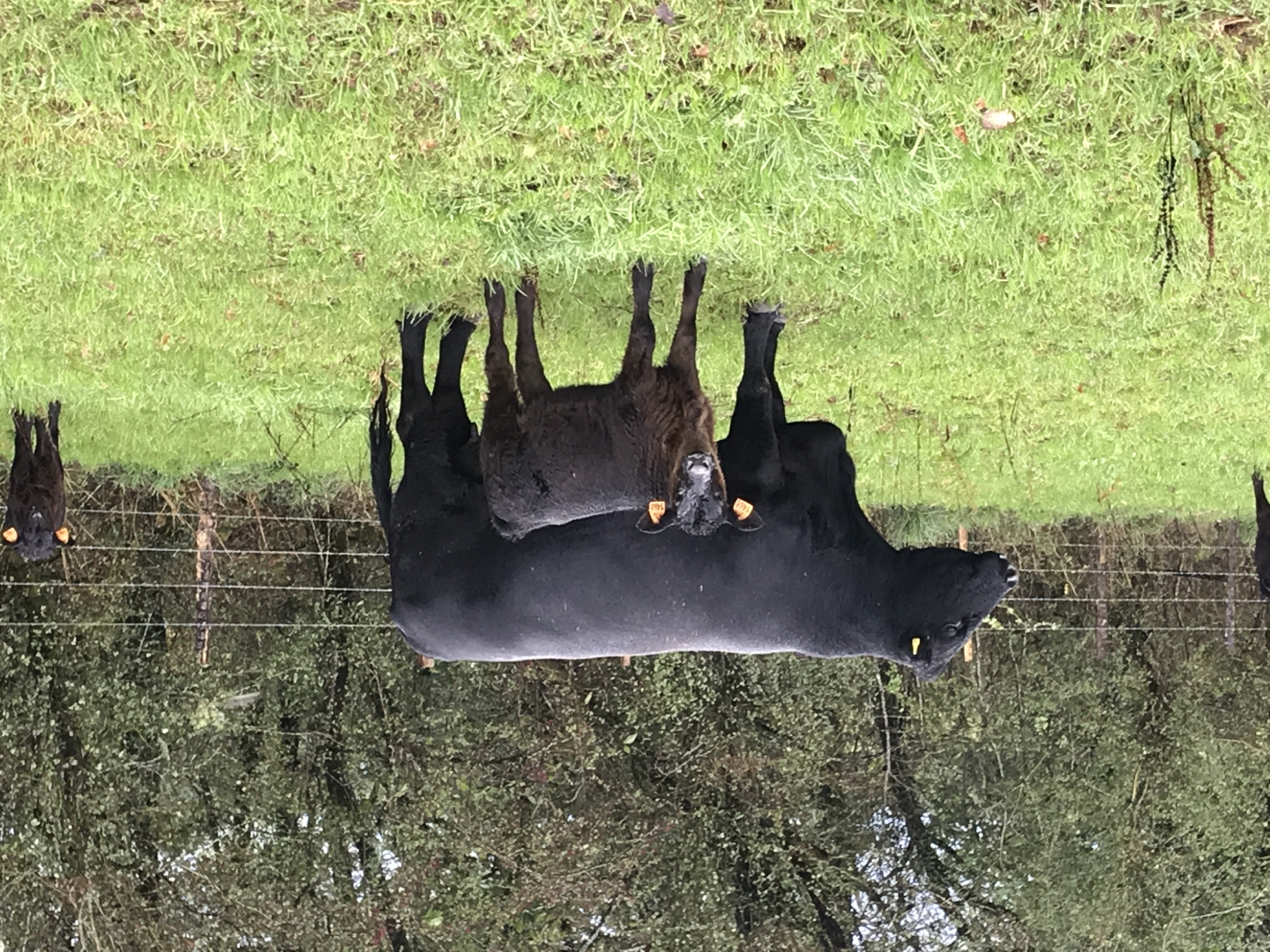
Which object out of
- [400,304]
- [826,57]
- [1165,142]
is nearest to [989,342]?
[1165,142]

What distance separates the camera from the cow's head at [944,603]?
3.43 m

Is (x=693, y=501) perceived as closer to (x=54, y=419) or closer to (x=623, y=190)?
(x=623, y=190)

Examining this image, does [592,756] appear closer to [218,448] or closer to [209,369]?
[218,448]

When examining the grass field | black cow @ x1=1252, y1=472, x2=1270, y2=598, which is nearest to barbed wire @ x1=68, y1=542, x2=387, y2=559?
the grass field

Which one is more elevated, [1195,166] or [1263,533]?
[1195,166]

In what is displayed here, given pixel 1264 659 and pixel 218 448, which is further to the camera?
pixel 1264 659

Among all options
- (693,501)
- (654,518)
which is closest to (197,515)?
(654,518)

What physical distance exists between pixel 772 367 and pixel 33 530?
13.0 feet

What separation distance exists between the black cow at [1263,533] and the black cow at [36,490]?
6.87 meters

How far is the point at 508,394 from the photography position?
3.61m

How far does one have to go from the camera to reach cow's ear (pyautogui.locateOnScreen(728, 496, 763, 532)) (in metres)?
3.14

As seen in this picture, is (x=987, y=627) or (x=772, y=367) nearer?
(x=772, y=367)

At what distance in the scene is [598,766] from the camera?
360 inches

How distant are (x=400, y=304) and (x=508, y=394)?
88cm
